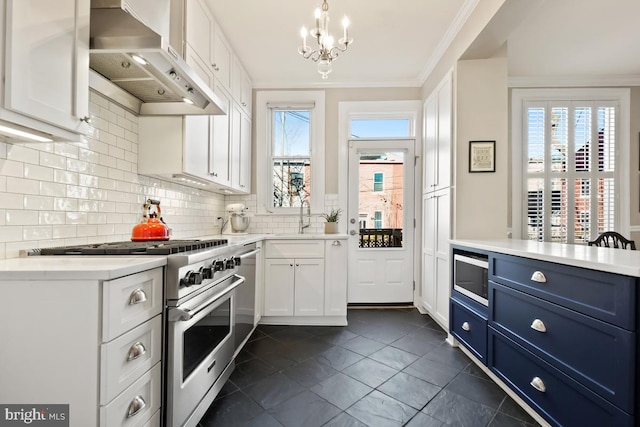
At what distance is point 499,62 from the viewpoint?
2510mm

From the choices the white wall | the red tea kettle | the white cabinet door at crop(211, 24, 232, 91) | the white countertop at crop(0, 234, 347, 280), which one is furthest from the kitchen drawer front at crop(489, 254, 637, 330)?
the white cabinet door at crop(211, 24, 232, 91)

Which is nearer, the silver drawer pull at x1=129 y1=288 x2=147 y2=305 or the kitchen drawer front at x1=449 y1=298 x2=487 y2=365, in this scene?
the silver drawer pull at x1=129 y1=288 x2=147 y2=305

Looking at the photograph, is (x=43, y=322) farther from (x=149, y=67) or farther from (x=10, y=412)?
(x=149, y=67)

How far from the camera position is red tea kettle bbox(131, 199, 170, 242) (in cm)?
180

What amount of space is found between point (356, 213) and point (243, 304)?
1906 millimetres

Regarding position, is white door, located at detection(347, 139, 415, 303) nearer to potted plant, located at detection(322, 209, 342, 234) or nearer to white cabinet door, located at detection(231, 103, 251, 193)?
potted plant, located at detection(322, 209, 342, 234)

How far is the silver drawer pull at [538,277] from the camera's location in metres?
1.47

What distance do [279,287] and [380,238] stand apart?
56.9 inches

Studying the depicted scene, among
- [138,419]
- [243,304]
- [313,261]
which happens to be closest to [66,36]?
[138,419]

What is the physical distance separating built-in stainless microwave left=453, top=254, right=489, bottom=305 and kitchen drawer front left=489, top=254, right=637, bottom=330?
0.99 ft

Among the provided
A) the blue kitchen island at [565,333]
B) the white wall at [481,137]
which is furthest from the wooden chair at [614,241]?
the blue kitchen island at [565,333]

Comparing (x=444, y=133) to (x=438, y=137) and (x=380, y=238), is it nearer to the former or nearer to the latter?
(x=438, y=137)

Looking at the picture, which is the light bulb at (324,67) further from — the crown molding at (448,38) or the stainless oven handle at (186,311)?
the stainless oven handle at (186,311)

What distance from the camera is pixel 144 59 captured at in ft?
4.29
